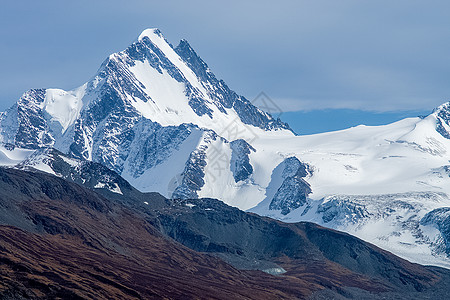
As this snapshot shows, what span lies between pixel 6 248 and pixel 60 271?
17325 mm

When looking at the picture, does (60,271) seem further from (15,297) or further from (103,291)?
(15,297)

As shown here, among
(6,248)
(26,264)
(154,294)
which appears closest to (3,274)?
(26,264)

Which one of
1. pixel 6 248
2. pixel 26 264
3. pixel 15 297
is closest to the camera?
pixel 15 297

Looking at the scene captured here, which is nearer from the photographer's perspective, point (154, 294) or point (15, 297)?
point (15, 297)

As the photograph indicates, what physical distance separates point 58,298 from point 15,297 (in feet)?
32.8

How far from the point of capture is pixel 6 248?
193750mm

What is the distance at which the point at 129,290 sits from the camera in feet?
625

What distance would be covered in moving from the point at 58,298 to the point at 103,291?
17273 mm

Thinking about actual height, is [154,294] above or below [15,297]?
above

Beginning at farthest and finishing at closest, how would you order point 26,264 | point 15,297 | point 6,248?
point 6,248 < point 26,264 < point 15,297

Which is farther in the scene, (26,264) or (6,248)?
(6,248)

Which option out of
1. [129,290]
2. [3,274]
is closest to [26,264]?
[3,274]

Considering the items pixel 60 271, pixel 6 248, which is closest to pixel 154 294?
pixel 60 271

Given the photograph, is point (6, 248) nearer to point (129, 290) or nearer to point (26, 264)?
point (26, 264)
